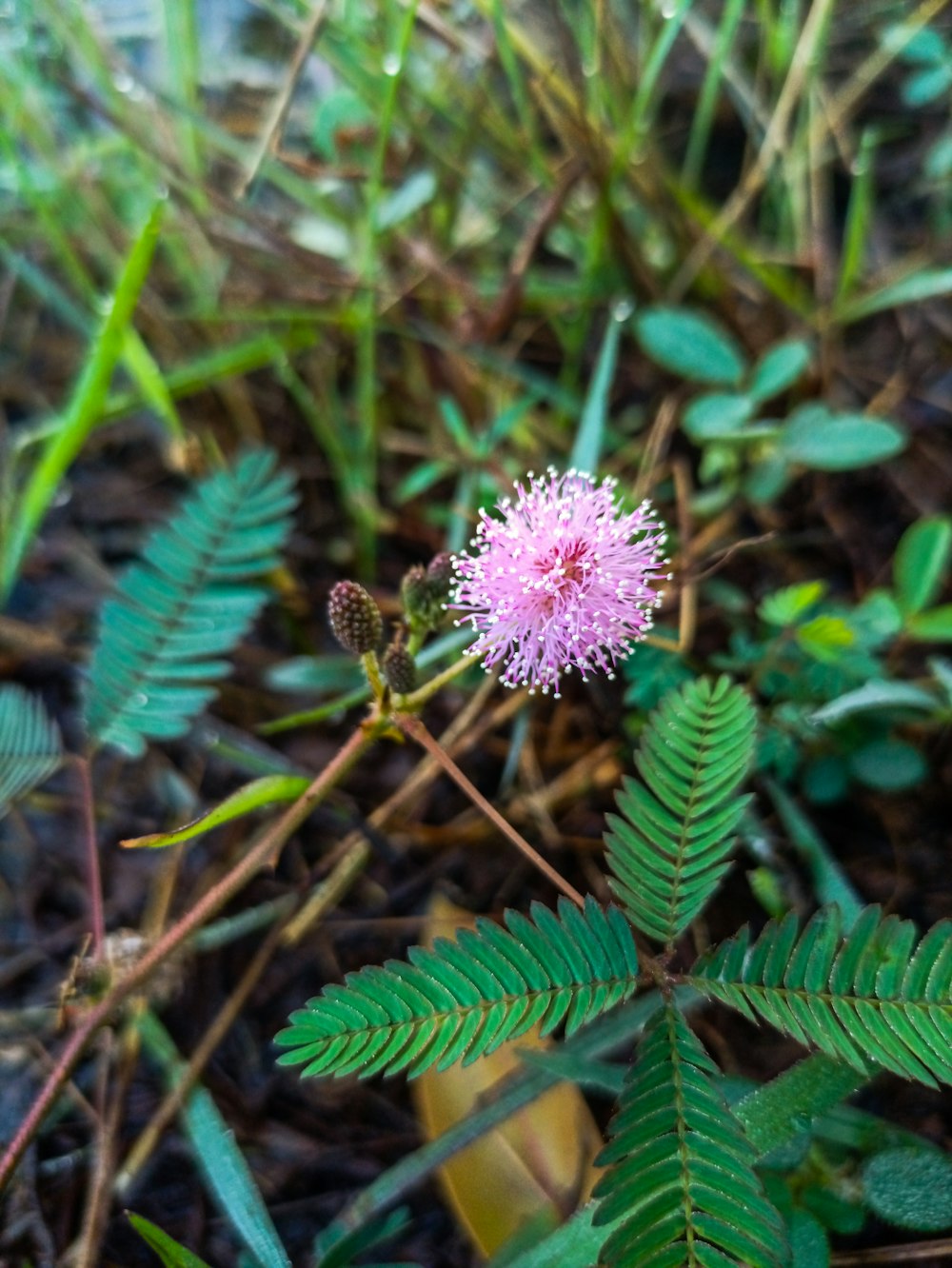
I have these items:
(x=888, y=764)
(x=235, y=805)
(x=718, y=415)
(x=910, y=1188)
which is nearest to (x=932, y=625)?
(x=888, y=764)

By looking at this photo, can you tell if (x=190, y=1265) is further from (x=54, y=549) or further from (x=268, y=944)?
(x=54, y=549)

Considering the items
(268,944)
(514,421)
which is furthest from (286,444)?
(268,944)

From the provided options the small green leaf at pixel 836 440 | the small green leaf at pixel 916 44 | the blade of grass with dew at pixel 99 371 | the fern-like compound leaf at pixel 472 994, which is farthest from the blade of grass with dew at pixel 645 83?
the fern-like compound leaf at pixel 472 994

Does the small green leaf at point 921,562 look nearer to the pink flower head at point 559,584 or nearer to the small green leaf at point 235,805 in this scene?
the pink flower head at point 559,584

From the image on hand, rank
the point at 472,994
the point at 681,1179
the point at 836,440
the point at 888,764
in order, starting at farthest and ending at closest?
the point at 836,440 < the point at 888,764 < the point at 472,994 < the point at 681,1179

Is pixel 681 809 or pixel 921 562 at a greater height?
pixel 921 562

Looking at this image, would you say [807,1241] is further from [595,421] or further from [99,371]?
[99,371]
